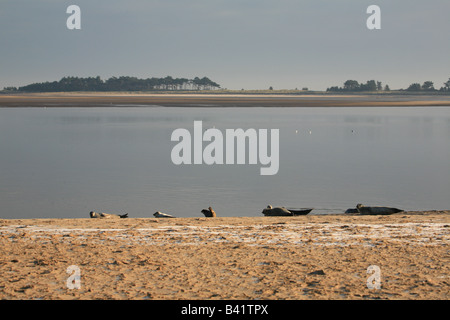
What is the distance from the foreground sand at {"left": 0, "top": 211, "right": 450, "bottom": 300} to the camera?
7266 millimetres

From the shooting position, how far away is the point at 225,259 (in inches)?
339

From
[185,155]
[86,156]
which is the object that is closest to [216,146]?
[185,155]

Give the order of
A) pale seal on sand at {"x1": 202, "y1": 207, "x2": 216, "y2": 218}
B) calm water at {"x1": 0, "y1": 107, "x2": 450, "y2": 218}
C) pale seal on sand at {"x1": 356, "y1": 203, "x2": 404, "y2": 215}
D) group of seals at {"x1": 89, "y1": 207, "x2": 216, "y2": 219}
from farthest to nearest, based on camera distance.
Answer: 1. calm water at {"x1": 0, "y1": 107, "x2": 450, "y2": 218}
2. pale seal on sand at {"x1": 356, "y1": 203, "x2": 404, "y2": 215}
3. pale seal on sand at {"x1": 202, "y1": 207, "x2": 216, "y2": 218}
4. group of seals at {"x1": 89, "y1": 207, "x2": 216, "y2": 219}

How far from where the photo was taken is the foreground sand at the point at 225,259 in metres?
7.27

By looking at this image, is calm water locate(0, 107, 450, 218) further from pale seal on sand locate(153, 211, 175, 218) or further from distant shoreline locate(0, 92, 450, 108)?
distant shoreline locate(0, 92, 450, 108)

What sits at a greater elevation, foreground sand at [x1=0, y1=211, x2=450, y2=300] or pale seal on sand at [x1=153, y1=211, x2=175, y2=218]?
foreground sand at [x1=0, y1=211, x2=450, y2=300]

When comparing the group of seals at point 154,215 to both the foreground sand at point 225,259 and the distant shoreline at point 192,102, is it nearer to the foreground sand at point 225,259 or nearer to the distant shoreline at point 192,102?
the foreground sand at point 225,259

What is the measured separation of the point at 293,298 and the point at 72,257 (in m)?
3.59

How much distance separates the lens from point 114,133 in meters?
36.2

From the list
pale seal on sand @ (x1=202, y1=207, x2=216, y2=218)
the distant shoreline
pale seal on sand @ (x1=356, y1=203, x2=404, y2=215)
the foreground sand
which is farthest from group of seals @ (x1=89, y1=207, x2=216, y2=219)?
the distant shoreline

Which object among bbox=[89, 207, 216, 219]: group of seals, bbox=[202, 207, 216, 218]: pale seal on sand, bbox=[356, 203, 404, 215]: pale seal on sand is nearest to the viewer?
bbox=[89, 207, 216, 219]: group of seals

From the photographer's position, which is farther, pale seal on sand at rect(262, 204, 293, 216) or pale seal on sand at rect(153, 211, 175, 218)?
pale seal on sand at rect(262, 204, 293, 216)

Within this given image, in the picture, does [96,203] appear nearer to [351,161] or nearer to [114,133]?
[351,161]

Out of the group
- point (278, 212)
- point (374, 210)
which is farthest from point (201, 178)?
point (374, 210)
